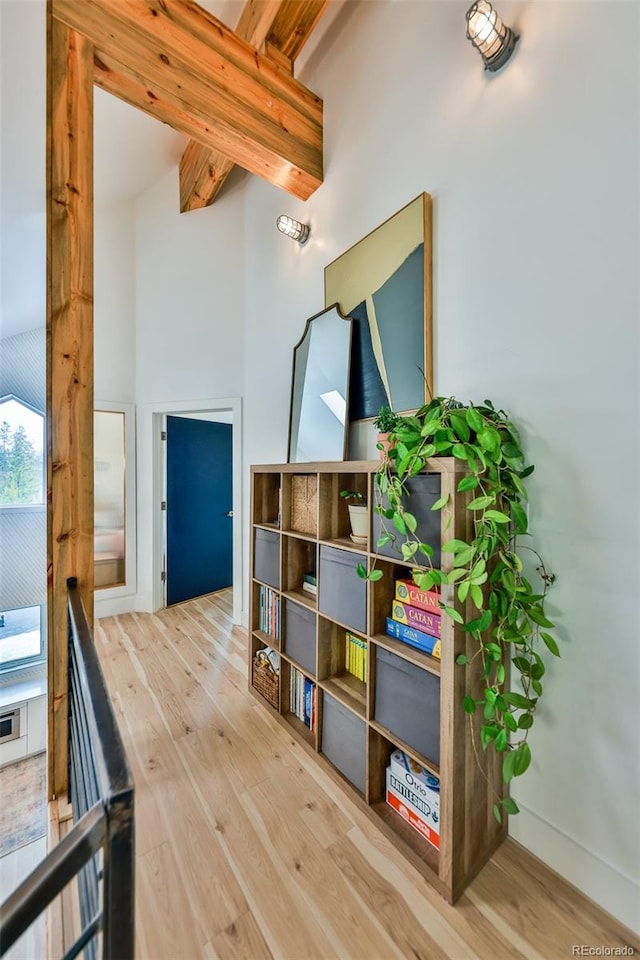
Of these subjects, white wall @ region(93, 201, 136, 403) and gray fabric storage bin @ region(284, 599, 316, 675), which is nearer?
gray fabric storage bin @ region(284, 599, 316, 675)

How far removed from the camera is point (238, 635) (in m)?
2.97

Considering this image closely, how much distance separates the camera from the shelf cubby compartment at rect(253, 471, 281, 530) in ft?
7.32

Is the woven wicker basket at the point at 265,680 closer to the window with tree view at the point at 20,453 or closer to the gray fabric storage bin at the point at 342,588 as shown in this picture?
the gray fabric storage bin at the point at 342,588

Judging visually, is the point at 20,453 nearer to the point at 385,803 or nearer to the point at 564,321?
the point at 385,803

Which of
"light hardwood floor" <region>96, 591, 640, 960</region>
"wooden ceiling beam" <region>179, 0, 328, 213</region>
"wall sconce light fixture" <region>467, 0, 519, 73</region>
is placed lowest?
"light hardwood floor" <region>96, 591, 640, 960</region>

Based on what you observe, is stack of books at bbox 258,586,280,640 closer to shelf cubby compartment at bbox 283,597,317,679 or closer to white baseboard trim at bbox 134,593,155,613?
shelf cubby compartment at bbox 283,597,317,679

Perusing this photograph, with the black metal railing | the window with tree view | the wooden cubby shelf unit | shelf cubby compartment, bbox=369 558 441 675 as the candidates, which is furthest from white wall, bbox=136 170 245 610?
the black metal railing

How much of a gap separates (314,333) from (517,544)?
5.37 ft

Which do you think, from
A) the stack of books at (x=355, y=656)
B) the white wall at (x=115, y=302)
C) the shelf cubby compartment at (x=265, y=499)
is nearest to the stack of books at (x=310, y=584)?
the stack of books at (x=355, y=656)

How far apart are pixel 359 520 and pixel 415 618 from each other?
1.44 feet

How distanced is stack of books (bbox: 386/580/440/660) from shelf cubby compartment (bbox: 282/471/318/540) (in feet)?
1.83

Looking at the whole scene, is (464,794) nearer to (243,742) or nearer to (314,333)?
(243,742)

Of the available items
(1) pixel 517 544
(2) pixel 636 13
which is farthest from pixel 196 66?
(1) pixel 517 544

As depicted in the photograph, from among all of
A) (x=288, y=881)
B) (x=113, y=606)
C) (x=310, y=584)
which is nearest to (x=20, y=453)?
(x=113, y=606)
